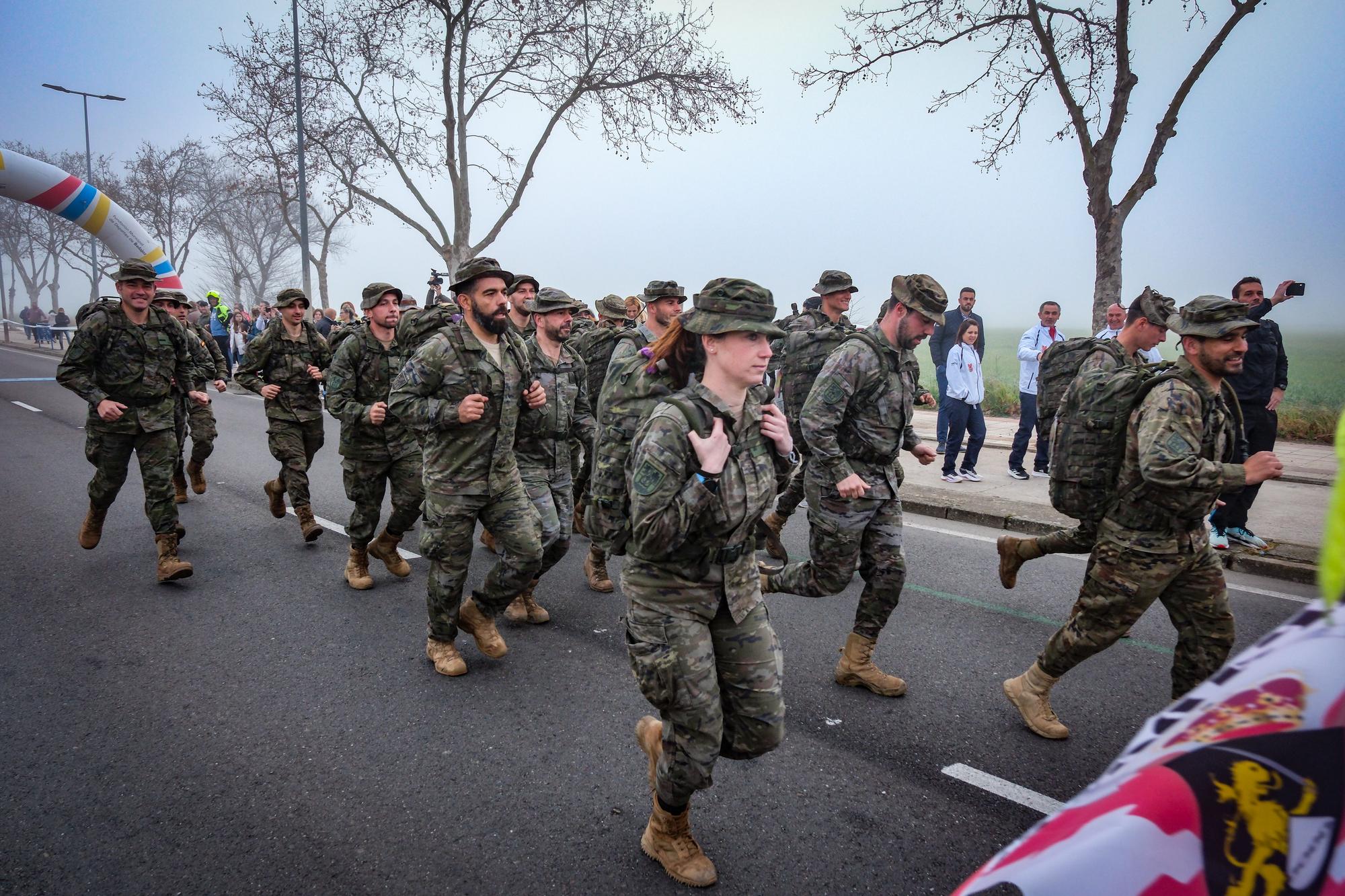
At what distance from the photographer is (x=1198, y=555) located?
3406 millimetres

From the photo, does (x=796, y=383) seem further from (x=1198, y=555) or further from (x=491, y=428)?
(x=1198, y=555)

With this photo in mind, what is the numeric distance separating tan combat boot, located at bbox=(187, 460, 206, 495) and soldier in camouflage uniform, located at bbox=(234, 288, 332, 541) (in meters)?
1.94

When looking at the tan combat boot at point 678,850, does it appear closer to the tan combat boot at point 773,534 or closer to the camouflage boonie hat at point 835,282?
the tan combat boot at point 773,534

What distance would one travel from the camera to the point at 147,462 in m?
5.86

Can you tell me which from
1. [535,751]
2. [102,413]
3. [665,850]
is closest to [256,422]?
[102,413]

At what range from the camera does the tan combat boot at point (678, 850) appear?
107 inches

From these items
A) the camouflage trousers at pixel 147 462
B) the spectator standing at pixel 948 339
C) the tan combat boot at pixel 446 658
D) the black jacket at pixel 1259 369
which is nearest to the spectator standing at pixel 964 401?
the spectator standing at pixel 948 339

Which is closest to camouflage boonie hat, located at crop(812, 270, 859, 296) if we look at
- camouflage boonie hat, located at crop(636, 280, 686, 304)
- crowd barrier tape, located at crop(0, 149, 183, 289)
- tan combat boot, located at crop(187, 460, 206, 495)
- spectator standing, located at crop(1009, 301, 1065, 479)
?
camouflage boonie hat, located at crop(636, 280, 686, 304)

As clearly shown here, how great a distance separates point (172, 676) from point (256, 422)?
10919 millimetres

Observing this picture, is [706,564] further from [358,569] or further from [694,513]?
[358,569]

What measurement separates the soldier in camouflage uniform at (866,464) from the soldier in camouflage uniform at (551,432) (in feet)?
5.21

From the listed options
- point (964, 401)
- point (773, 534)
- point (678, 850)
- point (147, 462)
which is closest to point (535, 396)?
point (773, 534)

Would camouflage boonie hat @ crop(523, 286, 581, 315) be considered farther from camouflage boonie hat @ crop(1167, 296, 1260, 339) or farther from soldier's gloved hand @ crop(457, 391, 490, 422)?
camouflage boonie hat @ crop(1167, 296, 1260, 339)

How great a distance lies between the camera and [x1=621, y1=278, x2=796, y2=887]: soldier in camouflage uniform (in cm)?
250
